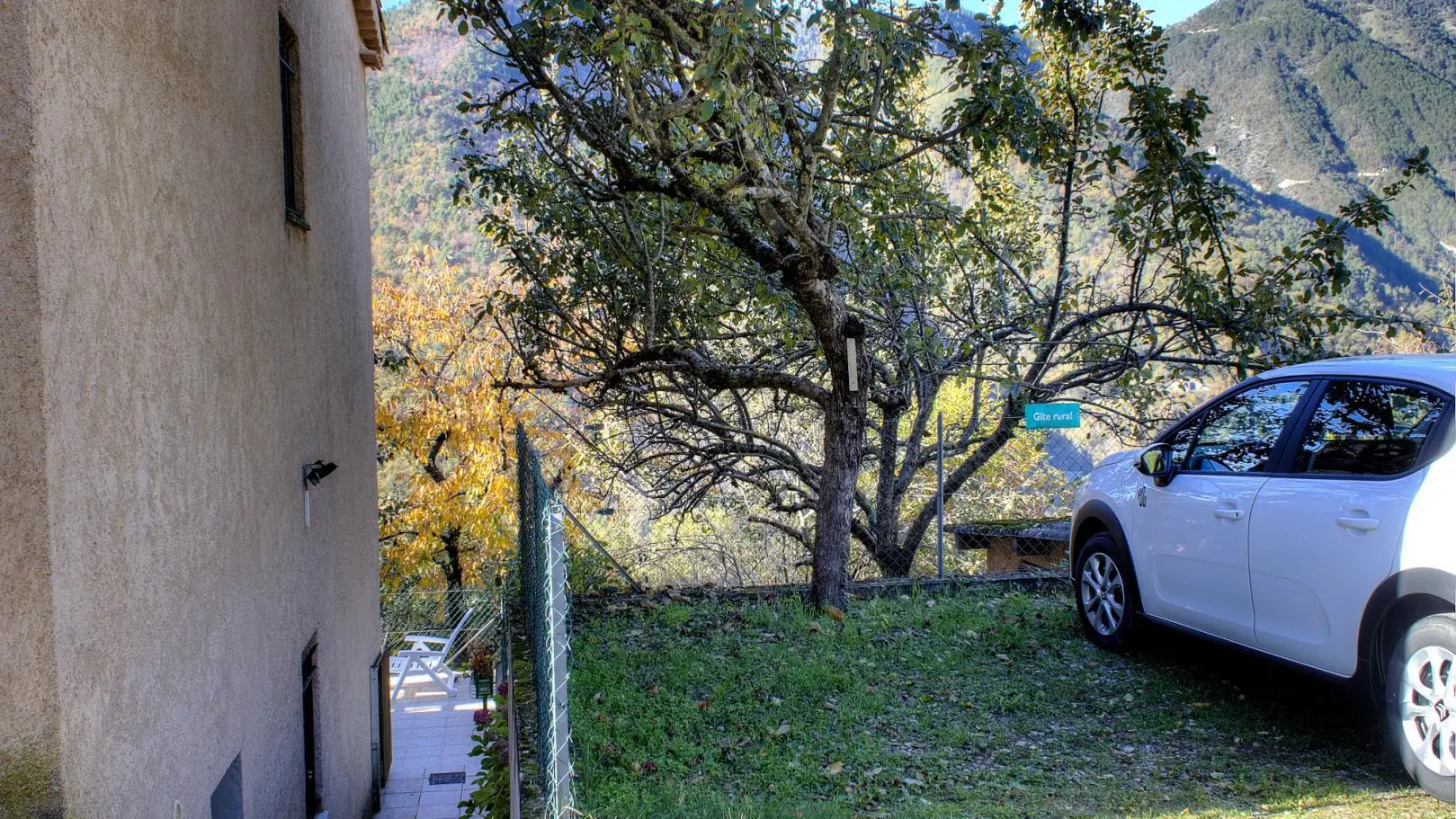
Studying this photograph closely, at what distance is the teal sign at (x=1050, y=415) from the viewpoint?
903cm

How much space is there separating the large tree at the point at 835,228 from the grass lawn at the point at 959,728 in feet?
5.70

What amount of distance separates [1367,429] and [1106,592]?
242 centimetres

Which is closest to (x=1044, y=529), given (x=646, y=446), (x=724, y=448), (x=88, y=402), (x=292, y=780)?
(x=724, y=448)

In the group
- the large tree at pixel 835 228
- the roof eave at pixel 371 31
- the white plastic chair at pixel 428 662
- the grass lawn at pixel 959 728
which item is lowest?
the white plastic chair at pixel 428 662

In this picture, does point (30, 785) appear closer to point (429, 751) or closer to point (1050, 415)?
point (1050, 415)

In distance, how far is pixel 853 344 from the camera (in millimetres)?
8055

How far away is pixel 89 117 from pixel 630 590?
6914mm

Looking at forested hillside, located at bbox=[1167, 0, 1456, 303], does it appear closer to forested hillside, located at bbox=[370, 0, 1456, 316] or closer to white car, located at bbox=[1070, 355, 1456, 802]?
forested hillside, located at bbox=[370, 0, 1456, 316]

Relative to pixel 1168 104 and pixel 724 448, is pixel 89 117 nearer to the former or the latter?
pixel 1168 104

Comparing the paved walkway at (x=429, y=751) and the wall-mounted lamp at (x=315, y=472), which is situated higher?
the wall-mounted lamp at (x=315, y=472)

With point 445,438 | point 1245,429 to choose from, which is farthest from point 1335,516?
point 445,438

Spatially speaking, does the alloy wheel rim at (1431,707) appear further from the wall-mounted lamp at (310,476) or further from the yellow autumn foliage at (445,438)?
the yellow autumn foliage at (445,438)

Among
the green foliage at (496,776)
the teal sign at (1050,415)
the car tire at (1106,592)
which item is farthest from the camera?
the teal sign at (1050,415)

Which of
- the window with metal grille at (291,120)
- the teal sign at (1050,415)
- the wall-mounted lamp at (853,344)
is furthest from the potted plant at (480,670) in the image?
the window with metal grille at (291,120)
